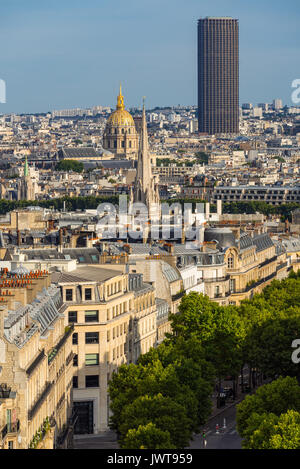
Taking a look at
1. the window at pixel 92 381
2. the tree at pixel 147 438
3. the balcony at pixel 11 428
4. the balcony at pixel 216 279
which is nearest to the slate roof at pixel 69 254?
the balcony at pixel 216 279

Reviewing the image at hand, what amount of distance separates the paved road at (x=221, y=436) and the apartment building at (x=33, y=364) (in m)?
5.20

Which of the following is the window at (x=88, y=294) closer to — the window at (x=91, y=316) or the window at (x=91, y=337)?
the window at (x=91, y=316)

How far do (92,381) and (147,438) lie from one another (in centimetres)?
1206

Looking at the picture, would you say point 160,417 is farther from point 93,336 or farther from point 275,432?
point 93,336

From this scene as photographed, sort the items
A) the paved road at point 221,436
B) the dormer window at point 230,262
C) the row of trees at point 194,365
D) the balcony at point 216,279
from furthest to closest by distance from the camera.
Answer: the dormer window at point 230,262 → the balcony at point 216,279 → the paved road at point 221,436 → the row of trees at point 194,365

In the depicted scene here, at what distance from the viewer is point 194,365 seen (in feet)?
193

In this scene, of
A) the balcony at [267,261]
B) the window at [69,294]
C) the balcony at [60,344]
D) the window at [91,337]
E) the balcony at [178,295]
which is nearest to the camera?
the balcony at [60,344]

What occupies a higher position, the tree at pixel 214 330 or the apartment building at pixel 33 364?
the apartment building at pixel 33 364

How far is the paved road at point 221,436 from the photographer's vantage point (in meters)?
57.9

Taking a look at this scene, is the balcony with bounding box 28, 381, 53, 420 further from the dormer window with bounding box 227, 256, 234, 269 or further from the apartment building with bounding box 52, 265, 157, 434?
the dormer window with bounding box 227, 256, 234, 269

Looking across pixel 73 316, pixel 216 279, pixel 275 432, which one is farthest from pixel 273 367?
pixel 216 279

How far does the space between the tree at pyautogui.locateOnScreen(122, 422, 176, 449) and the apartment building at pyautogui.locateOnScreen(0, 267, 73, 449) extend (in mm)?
2240
